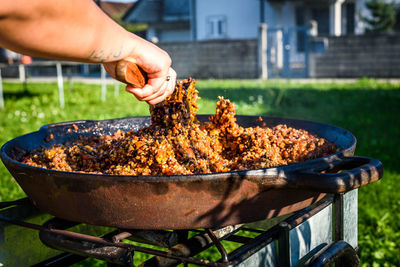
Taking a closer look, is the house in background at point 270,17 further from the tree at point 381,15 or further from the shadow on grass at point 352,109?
the shadow on grass at point 352,109

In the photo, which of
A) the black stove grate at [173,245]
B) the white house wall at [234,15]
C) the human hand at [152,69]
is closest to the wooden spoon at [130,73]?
the human hand at [152,69]

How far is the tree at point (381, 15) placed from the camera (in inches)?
1124

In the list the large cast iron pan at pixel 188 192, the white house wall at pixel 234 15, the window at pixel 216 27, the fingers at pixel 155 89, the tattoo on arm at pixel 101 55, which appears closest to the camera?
the tattoo on arm at pixel 101 55

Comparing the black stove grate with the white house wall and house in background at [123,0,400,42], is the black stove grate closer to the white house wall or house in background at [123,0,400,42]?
house in background at [123,0,400,42]

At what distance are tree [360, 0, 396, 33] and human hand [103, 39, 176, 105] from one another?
2981cm

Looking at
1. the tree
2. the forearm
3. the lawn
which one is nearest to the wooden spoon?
the forearm

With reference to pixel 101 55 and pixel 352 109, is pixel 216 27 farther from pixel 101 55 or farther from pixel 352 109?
pixel 101 55

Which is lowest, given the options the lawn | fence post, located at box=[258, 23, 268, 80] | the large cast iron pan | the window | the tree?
the lawn

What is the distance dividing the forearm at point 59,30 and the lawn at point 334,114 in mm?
1547

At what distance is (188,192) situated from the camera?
1308 mm

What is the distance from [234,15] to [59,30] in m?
22.2

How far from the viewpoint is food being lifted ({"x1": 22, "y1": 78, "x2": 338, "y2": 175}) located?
1598 mm

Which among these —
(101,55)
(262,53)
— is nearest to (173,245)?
(101,55)

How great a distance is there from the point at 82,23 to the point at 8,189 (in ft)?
12.3
